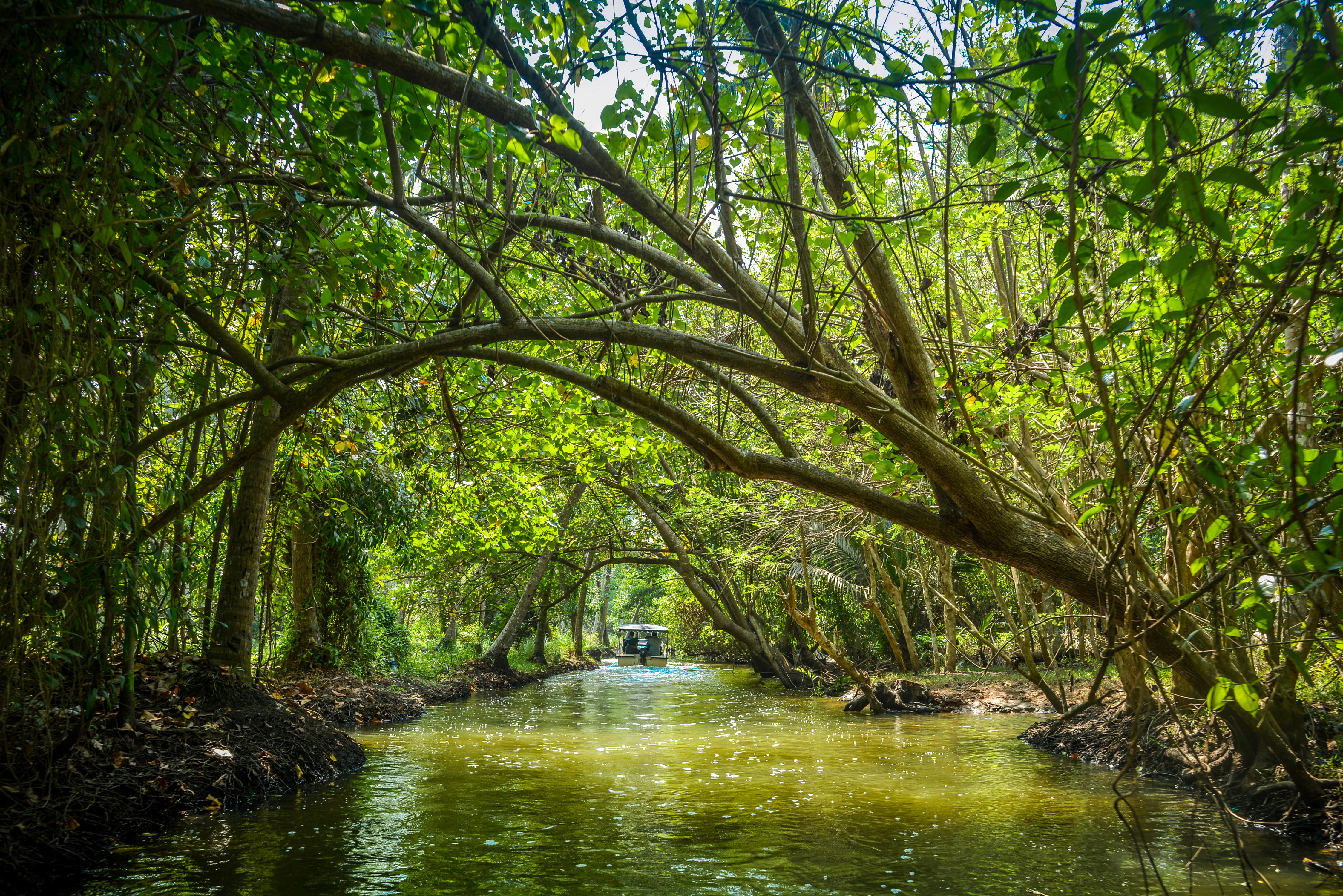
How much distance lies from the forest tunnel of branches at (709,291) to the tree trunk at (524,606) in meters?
8.89

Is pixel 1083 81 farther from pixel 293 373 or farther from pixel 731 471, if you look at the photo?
pixel 293 373

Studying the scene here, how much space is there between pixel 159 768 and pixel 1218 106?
634 centimetres

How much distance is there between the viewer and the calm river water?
12.9 feet

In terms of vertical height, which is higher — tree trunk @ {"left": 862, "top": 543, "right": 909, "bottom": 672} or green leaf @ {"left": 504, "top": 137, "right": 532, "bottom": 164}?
green leaf @ {"left": 504, "top": 137, "right": 532, "bottom": 164}

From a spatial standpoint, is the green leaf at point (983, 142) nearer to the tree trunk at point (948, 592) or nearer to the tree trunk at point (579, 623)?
the tree trunk at point (948, 592)

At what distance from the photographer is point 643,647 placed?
34906 mm

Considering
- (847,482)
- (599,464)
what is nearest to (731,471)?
(847,482)

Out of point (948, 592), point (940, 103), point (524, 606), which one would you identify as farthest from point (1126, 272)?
point (524, 606)

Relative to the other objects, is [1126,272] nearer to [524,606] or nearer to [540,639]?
[524,606]

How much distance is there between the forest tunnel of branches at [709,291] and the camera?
2.30 meters

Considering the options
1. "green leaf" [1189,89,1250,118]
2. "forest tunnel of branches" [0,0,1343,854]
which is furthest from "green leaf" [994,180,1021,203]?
"green leaf" [1189,89,1250,118]

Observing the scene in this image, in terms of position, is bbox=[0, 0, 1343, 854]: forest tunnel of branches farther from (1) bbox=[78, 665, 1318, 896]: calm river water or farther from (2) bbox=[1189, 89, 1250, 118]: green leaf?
(1) bbox=[78, 665, 1318, 896]: calm river water

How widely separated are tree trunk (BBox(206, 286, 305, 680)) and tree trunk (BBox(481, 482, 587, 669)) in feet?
33.3

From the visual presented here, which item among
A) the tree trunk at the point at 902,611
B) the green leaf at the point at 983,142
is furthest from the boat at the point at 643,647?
the green leaf at the point at 983,142
